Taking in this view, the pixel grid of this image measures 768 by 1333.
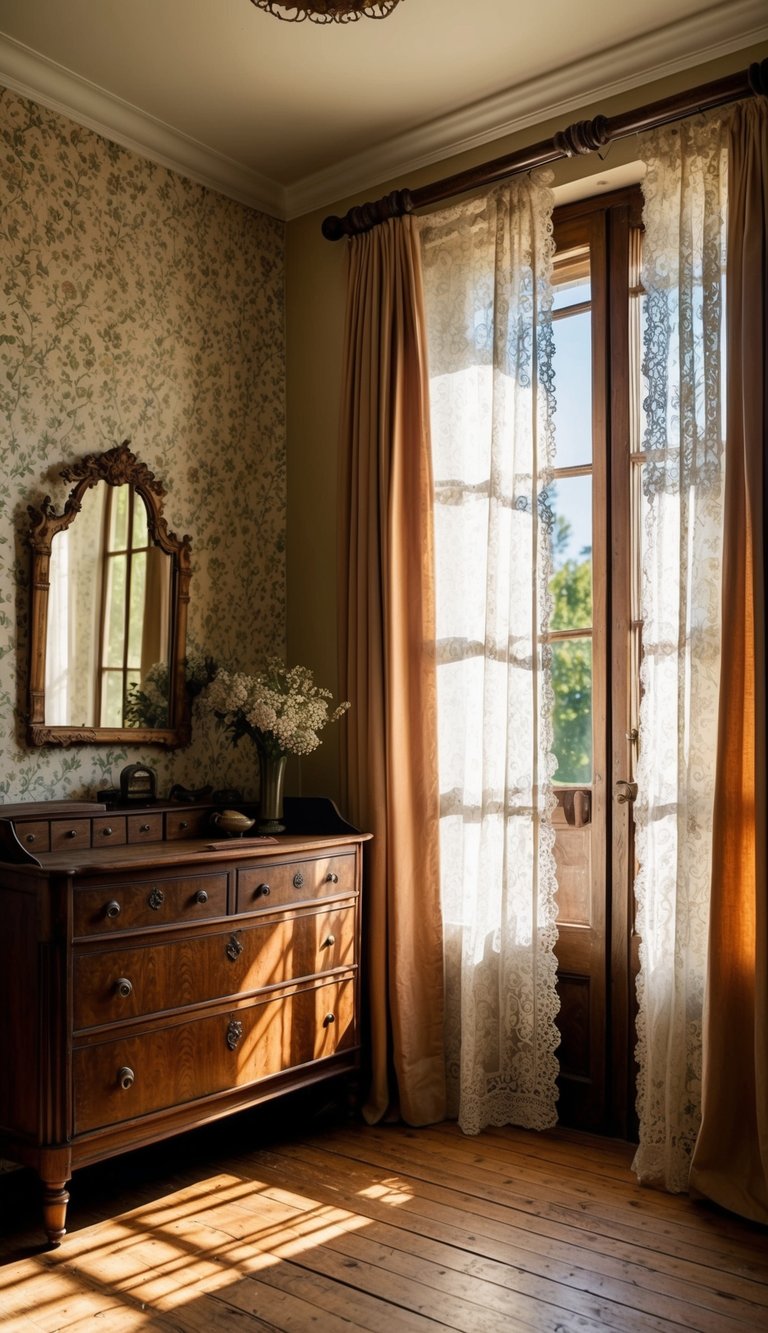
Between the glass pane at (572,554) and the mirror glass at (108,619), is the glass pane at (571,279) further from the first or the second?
the mirror glass at (108,619)

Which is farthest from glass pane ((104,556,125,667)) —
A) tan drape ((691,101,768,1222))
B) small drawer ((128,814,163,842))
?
tan drape ((691,101,768,1222))

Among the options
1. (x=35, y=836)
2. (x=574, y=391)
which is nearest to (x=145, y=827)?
(x=35, y=836)

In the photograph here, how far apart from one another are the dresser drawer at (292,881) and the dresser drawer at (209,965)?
0.19ft

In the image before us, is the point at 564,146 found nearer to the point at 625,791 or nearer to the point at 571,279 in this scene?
the point at 571,279

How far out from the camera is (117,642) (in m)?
3.34

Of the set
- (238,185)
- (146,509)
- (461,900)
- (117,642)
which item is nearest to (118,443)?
(146,509)

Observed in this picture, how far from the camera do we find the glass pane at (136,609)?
3.38 meters

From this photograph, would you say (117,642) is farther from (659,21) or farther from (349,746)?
(659,21)

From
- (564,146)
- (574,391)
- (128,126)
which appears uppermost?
(128,126)

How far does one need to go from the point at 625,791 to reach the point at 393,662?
82cm

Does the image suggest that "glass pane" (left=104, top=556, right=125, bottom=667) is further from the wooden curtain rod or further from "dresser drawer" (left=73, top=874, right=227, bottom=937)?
the wooden curtain rod

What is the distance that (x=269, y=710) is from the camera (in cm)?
337

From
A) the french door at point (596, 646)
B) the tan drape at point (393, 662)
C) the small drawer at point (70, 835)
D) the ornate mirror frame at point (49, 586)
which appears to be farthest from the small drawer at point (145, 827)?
the french door at point (596, 646)

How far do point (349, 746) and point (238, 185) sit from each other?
2006 mm
